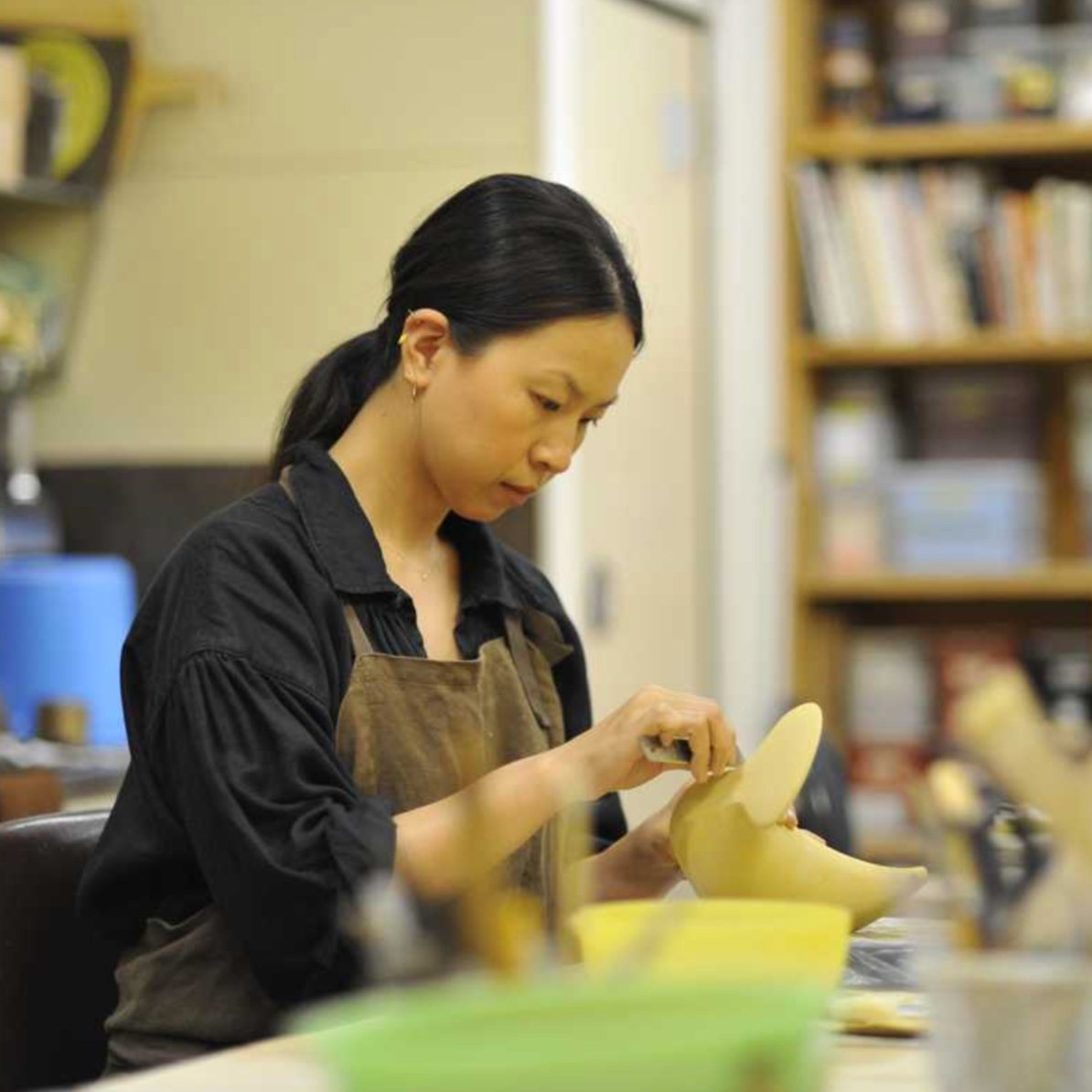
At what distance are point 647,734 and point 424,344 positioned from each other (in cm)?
41

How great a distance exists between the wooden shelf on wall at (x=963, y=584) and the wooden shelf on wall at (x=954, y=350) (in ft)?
1.19

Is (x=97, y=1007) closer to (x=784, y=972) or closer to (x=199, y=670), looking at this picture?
(x=199, y=670)

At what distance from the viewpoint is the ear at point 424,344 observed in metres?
1.71

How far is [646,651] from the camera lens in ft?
11.9

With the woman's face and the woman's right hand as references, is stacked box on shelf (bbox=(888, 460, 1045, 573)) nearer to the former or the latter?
the woman's face

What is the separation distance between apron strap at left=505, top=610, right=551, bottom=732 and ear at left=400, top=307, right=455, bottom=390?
23 centimetres

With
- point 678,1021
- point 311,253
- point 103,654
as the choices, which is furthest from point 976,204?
point 678,1021

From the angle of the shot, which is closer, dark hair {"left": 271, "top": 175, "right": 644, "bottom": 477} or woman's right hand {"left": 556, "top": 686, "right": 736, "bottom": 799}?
woman's right hand {"left": 556, "top": 686, "right": 736, "bottom": 799}

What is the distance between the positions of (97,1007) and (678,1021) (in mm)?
984

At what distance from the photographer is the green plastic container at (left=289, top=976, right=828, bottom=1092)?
725 millimetres

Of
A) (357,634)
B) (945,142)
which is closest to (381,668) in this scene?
(357,634)

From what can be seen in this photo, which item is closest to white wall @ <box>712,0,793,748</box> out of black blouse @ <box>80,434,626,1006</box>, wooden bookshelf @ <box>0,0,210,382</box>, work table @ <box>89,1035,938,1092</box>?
wooden bookshelf @ <box>0,0,210,382</box>

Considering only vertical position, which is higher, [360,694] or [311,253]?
[311,253]

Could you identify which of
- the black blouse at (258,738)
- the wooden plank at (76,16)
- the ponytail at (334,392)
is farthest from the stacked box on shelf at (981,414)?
the black blouse at (258,738)
